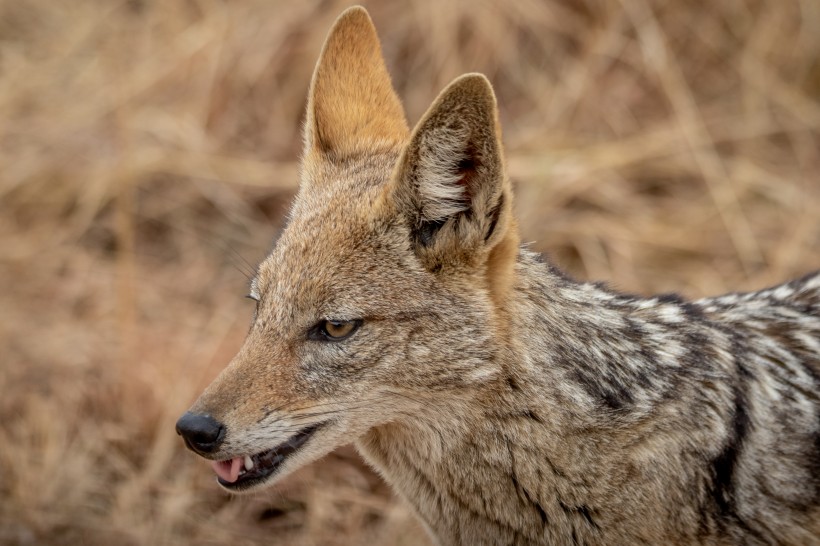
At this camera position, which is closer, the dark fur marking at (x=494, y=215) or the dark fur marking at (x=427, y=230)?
the dark fur marking at (x=494, y=215)

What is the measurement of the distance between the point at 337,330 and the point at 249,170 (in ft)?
15.2

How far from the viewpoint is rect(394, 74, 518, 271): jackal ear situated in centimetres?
321

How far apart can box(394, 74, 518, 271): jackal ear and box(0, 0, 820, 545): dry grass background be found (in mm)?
2238

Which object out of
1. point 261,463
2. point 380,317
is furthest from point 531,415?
Answer: point 261,463

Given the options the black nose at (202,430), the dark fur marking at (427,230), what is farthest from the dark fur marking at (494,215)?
the black nose at (202,430)

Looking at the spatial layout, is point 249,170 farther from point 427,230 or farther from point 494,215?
point 494,215

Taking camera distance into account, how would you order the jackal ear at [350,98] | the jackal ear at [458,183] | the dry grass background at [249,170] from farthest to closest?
the dry grass background at [249,170]
the jackal ear at [350,98]
the jackal ear at [458,183]

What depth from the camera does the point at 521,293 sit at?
3561 millimetres

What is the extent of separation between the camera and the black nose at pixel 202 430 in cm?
326

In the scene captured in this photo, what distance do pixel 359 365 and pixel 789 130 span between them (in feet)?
19.8

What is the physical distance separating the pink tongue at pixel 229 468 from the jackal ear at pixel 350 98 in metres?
1.29

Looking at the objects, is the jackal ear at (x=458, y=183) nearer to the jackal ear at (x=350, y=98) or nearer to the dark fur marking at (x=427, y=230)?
the dark fur marking at (x=427, y=230)

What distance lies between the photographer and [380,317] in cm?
340

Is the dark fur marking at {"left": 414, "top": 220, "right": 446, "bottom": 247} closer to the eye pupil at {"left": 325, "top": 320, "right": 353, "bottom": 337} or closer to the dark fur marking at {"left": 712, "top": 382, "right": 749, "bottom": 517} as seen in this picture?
the eye pupil at {"left": 325, "top": 320, "right": 353, "bottom": 337}
